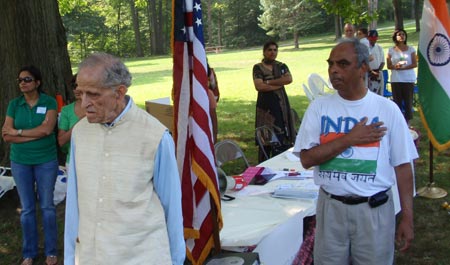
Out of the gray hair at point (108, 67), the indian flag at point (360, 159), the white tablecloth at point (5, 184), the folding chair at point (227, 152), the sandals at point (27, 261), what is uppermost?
the gray hair at point (108, 67)

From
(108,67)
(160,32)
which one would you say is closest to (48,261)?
(108,67)

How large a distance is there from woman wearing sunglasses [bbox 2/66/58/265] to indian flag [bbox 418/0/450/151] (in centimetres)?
409

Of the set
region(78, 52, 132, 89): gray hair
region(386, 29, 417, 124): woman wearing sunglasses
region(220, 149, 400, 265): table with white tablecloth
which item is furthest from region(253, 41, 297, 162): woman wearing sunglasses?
region(78, 52, 132, 89): gray hair

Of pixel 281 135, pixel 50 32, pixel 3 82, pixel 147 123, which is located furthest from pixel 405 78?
pixel 147 123

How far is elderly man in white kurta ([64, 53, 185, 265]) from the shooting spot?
2.18m

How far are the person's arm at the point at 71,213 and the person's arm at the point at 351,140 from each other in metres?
1.35

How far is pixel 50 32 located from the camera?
263 inches

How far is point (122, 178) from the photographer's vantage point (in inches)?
86.4

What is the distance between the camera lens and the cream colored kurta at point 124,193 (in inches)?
86.5

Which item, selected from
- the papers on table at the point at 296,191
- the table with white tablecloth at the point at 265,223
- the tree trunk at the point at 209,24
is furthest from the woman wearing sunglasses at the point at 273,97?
the tree trunk at the point at 209,24

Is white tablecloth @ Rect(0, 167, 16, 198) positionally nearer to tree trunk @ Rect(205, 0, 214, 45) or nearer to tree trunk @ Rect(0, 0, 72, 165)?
tree trunk @ Rect(0, 0, 72, 165)

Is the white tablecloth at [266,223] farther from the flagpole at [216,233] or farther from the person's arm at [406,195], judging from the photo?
the person's arm at [406,195]

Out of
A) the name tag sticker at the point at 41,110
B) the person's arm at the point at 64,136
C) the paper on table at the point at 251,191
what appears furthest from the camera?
the name tag sticker at the point at 41,110

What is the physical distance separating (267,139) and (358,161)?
4290mm
